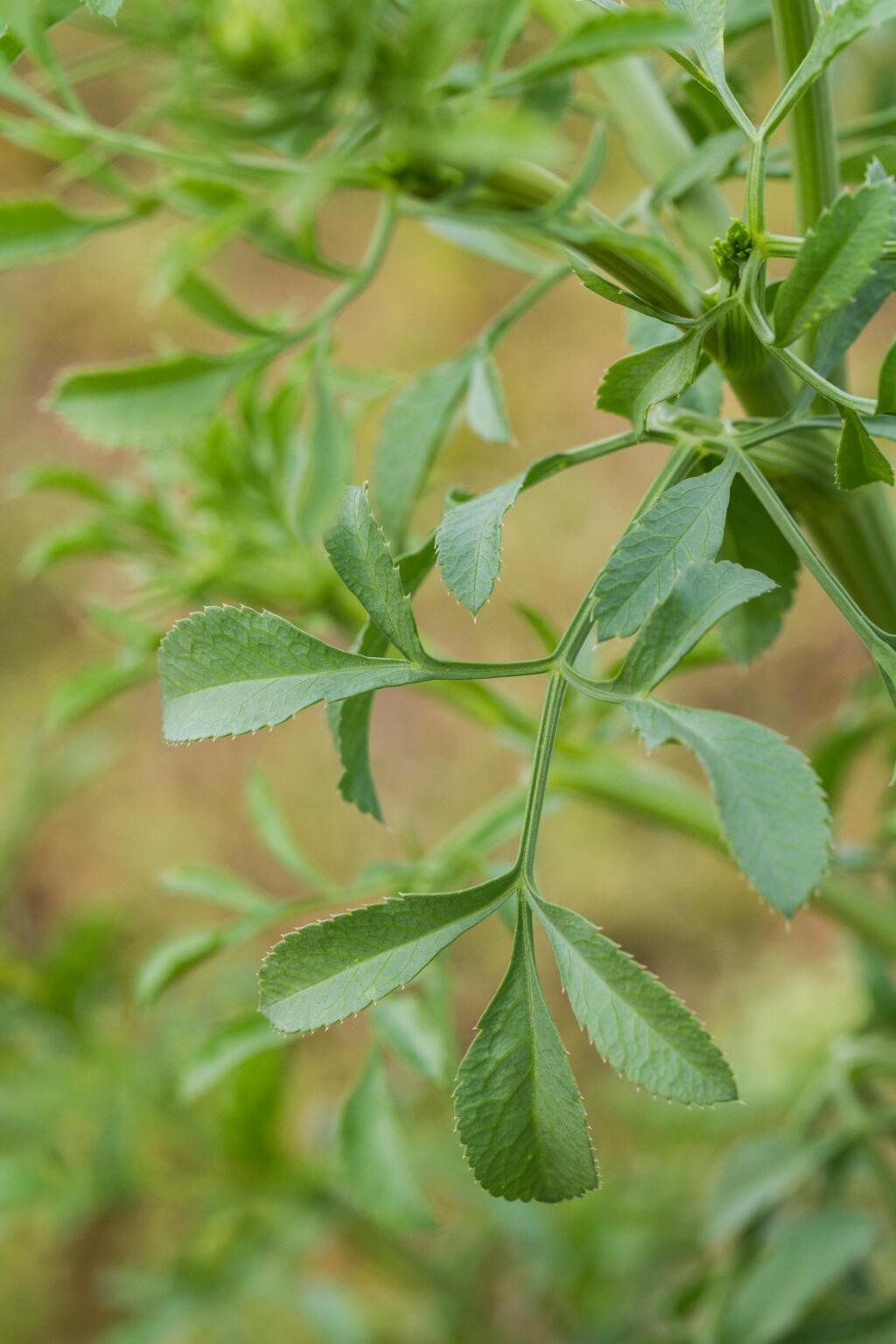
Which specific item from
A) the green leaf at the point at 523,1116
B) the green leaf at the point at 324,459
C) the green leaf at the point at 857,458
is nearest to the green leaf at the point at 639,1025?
the green leaf at the point at 523,1116

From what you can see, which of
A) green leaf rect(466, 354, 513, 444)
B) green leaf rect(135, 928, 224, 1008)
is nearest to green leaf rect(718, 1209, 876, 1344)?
green leaf rect(135, 928, 224, 1008)

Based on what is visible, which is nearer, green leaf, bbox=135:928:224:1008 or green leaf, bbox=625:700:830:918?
green leaf, bbox=625:700:830:918

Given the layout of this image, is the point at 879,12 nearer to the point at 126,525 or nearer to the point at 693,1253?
the point at 126,525

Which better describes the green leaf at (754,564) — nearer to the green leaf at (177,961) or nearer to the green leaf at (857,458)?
the green leaf at (857,458)

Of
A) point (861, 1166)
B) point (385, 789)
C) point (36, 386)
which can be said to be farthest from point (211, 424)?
point (36, 386)

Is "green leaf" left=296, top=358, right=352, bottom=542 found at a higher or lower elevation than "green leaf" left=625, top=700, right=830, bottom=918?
lower

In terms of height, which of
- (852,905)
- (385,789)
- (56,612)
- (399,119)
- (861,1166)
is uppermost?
(399,119)

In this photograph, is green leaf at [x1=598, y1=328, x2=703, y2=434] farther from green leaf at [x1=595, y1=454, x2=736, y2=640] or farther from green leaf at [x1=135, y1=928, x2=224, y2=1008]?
green leaf at [x1=135, y1=928, x2=224, y2=1008]
